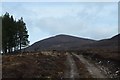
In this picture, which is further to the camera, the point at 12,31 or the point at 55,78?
the point at 12,31

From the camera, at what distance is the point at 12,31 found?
10525cm

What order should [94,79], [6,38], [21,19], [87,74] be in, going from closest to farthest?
[94,79], [87,74], [6,38], [21,19]

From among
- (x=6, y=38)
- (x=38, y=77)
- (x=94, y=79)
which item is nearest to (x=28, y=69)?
(x=38, y=77)

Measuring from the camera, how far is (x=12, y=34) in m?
105

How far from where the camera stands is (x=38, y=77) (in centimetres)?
4372

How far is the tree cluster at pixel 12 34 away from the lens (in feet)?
332

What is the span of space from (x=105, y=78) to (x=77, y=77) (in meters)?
3.86

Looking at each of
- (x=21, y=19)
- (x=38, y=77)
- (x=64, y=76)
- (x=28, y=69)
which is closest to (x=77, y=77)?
(x=64, y=76)

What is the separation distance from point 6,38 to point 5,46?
2654 millimetres

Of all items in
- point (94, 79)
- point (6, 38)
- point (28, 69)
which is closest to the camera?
point (94, 79)

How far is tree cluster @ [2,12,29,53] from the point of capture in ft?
332

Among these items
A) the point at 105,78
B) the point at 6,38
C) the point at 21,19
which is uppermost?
the point at 21,19

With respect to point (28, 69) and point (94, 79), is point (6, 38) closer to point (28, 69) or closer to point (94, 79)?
point (28, 69)

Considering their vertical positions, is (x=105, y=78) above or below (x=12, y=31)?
below
